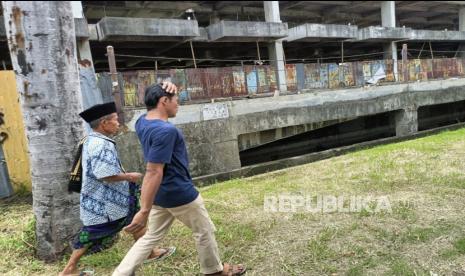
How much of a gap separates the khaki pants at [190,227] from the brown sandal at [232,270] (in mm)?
89

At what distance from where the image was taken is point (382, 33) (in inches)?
795

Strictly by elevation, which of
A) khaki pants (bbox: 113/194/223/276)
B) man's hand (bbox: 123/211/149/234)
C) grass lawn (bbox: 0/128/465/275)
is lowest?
grass lawn (bbox: 0/128/465/275)

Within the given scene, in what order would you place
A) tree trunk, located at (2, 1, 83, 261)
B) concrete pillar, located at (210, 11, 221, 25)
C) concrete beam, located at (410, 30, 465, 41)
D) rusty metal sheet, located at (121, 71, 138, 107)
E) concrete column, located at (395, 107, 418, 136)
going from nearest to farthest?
tree trunk, located at (2, 1, 83, 261), rusty metal sheet, located at (121, 71, 138, 107), concrete column, located at (395, 107, 418, 136), concrete pillar, located at (210, 11, 221, 25), concrete beam, located at (410, 30, 465, 41)

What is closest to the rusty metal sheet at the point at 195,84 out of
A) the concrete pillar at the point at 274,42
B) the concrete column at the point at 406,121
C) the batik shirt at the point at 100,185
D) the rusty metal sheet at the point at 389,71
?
the batik shirt at the point at 100,185

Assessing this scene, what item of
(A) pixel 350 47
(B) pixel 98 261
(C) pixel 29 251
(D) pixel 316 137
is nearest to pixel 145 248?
(B) pixel 98 261

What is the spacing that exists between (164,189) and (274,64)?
15222mm

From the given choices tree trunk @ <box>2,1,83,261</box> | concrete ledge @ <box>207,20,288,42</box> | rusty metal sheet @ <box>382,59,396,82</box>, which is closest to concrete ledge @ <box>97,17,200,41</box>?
concrete ledge @ <box>207,20,288,42</box>

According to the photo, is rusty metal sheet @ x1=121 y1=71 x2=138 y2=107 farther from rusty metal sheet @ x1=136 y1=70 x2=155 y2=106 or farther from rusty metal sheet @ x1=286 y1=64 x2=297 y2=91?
rusty metal sheet @ x1=286 y1=64 x2=297 y2=91

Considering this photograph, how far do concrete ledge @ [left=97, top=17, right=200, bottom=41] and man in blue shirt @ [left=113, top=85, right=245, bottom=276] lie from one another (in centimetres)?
1113

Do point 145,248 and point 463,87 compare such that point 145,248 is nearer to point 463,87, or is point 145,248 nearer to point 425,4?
point 463,87

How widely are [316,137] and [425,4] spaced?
49.5ft

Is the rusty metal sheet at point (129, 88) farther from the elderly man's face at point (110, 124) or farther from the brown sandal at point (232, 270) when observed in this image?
the brown sandal at point (232, 270)

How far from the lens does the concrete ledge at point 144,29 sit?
12922mm

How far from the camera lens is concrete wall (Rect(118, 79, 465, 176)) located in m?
8.98
